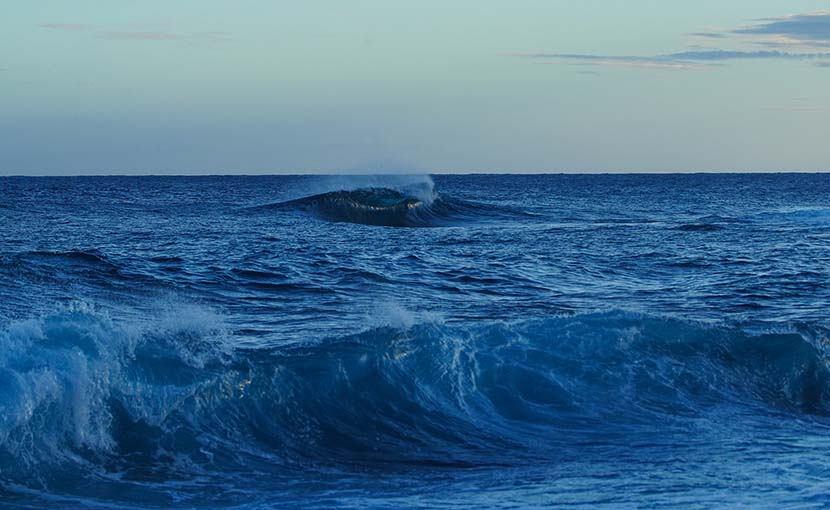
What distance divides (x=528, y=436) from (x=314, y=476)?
7.07ft

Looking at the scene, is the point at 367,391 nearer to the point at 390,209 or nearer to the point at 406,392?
the point at 406,392

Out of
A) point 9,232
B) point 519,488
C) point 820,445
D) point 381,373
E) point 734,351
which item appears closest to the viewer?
point 519,488

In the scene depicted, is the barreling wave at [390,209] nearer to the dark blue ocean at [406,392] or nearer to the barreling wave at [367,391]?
the dark blue ocean at [406,392]

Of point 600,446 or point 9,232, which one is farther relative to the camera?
point 9,232

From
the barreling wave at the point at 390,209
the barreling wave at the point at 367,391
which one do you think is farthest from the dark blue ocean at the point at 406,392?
the barreling wave at the point at 390,209

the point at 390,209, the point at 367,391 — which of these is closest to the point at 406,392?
the point at 367,391

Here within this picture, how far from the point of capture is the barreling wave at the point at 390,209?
1508 inches

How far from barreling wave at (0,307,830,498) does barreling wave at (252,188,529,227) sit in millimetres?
25752

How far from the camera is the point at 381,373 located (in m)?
9.84

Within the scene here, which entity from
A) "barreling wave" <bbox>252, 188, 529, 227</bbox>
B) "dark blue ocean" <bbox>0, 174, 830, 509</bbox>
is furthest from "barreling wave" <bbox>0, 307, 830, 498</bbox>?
"barreling wave" <bbox>252, 188, 529, 227</bbox>

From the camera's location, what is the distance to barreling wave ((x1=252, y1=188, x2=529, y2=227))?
38312mm

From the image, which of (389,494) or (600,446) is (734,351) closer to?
(600,446)

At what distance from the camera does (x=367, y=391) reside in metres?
9.52

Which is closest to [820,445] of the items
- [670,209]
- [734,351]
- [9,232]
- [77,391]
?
[734,351]
